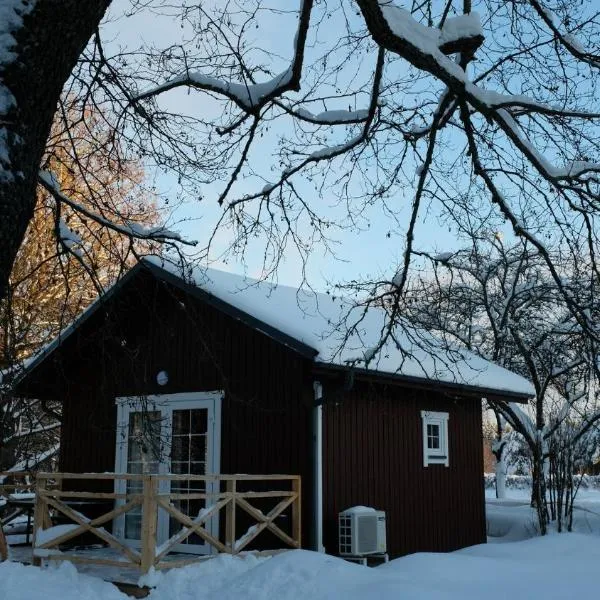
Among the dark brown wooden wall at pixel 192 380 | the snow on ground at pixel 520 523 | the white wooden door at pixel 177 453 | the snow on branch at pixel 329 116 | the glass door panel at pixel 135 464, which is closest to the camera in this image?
the snow on branch at pixel 329 116

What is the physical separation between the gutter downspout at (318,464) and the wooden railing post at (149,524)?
2444mm

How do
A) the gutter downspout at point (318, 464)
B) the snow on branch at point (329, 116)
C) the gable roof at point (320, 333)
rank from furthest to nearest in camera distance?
the gutter downspout at point (318, 464) → the gable roof at point (320, 333) → the snow on branch at point (329, 116)

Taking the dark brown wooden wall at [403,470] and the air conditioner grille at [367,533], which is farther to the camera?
the dark brown wooden wall at [403,470]

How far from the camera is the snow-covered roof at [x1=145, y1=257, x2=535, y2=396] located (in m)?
9.66

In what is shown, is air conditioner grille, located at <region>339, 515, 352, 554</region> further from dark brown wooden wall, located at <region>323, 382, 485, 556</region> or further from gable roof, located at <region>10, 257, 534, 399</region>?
gable roof, located at <region>10, 257, 534, 399</region>

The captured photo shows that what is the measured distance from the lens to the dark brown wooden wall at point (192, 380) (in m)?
11.0

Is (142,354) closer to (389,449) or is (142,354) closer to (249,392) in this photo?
(249,392)

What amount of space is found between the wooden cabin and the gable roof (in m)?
0.04

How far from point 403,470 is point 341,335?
2343 millimetres

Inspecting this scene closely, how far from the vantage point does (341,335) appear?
460 inches

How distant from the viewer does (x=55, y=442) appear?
22.4 metres

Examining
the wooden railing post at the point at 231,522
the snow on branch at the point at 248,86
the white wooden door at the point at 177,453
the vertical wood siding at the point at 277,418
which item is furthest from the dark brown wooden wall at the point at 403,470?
the snow on branch at the point at 248,86

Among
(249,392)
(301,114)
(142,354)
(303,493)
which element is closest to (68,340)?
(142,354)

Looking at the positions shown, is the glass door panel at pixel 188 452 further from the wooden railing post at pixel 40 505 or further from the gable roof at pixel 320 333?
the wooden railing post at pixel 40 505
